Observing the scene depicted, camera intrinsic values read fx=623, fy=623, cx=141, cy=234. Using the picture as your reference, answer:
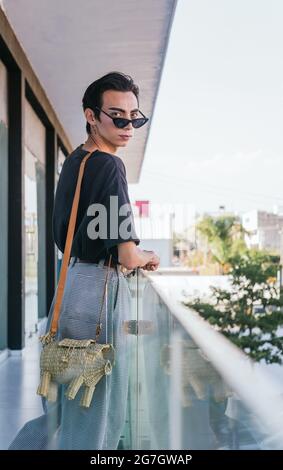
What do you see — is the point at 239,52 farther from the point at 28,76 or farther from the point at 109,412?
the point at 109,412

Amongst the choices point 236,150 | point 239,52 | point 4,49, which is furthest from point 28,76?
point 236,150

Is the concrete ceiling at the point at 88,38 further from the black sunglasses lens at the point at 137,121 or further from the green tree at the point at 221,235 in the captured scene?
the green tree at the point at 221,235

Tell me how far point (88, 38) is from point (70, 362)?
482cm

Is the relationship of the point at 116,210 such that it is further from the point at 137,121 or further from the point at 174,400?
the point at 174,400

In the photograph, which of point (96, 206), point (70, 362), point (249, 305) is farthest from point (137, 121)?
point (249, 305)

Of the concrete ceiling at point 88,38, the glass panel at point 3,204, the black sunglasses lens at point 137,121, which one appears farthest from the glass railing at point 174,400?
the concrete ceiling at point 88,38

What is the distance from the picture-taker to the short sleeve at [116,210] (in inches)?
56.9

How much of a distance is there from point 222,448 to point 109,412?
99cm

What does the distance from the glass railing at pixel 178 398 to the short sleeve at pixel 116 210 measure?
1.21ft

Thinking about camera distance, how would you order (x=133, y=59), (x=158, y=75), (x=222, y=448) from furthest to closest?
(x=158, y=75) → (x=133, y=59) → (x=222, y=448)

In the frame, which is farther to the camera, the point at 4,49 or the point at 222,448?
the point at 4,49

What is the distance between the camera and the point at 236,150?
114562mm

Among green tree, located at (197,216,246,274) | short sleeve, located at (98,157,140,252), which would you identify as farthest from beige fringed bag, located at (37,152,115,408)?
green tree, located at (197,216,246,274)

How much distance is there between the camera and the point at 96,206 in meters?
1.49
